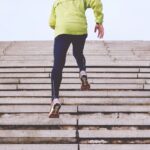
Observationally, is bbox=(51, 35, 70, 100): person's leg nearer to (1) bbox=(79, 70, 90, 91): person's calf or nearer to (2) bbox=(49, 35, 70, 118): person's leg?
(2) bbox=(49, 35, 70, 118): person's leg

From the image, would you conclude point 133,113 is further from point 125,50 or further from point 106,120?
point 125,50

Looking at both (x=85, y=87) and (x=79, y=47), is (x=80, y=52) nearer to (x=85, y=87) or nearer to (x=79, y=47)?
(x=79, y=47)

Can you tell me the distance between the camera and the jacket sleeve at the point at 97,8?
5414mm

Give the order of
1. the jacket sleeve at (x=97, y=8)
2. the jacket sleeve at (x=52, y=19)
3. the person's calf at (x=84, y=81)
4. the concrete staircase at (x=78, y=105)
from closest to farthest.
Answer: the concrete staircase at (x=78, y=105)
the jacket sleeve at (x=97, y=8)
the jacket sleeve at (x=52, y=19)
the person's calf at (x=84, y=81)

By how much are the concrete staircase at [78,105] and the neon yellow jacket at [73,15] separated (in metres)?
0.87

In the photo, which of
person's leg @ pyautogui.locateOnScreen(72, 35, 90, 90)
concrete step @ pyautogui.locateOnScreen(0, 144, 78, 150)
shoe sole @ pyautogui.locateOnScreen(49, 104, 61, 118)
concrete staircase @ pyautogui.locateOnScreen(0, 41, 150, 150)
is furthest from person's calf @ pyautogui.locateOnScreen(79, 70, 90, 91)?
concrete step @ pyautogui.locateOnScreen(0, 144, 78, 150)

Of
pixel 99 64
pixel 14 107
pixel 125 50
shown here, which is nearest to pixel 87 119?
pixel 14 107

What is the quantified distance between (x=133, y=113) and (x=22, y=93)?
1507 millimetres

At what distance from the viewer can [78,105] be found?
5.80 metres

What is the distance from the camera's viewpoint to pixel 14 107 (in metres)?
5.71

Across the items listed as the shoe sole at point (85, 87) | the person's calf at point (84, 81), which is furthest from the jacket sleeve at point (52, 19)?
the shoe sole at point (85, 87)

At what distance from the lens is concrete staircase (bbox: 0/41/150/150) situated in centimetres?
480

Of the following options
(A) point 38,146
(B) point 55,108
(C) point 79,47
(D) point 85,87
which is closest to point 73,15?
(C) point 79,47

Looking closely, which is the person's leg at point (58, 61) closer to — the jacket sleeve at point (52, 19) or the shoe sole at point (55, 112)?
the shoe sole at point (55, 112)
